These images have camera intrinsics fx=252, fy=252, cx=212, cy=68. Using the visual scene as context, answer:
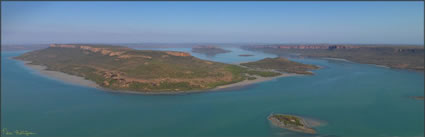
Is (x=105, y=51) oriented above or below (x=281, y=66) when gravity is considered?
above

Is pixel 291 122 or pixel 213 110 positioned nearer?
pixel 291 122

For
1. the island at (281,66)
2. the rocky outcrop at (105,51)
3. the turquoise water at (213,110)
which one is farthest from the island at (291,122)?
the rocky outcrop at (105,51)

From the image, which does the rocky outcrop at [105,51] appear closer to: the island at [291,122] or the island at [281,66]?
the island at [281,66]

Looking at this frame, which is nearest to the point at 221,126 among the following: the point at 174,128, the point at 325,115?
the point at 174,128

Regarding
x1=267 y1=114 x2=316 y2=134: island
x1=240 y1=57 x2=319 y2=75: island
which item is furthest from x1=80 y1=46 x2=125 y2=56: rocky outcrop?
x1=267 y1=114 x2=316 y2=134: island

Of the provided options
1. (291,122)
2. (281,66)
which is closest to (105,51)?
(281,66)

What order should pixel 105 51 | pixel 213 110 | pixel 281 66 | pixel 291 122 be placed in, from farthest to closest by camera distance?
pixel 105 51
pixel 281 66
pixel 213 110
pixel 291 122

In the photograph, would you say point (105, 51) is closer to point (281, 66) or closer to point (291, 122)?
point (281, 66)

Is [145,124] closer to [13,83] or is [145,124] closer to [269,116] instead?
[269,116]
